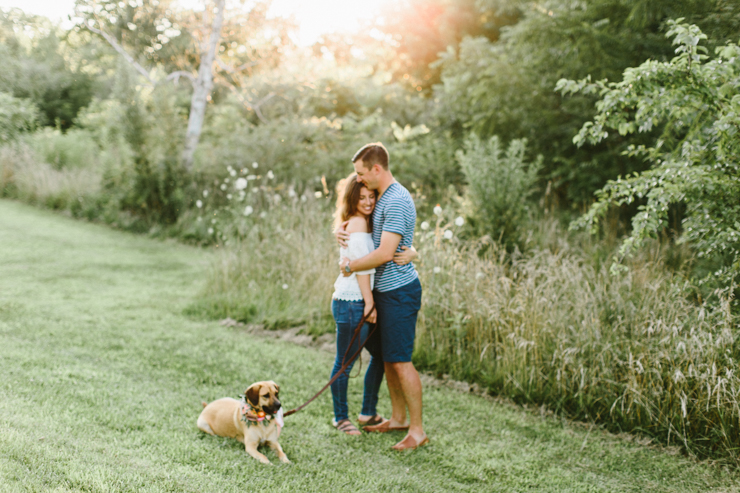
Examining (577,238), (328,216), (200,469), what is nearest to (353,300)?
(200,469)

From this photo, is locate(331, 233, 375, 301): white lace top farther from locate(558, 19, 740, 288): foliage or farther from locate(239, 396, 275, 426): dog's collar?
locate(558, 19, 740, 288): foliage

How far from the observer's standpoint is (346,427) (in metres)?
3.67

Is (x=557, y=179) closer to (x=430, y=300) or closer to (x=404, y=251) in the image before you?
(x=430, y=300)

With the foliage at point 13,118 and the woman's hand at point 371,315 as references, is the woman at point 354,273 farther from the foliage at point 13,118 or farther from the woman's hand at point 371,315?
the foliage at point 13,118

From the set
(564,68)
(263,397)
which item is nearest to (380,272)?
(263,397)

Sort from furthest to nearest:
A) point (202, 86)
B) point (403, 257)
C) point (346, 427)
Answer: point (202, 86)
point (346, 427)
point (403, 257)

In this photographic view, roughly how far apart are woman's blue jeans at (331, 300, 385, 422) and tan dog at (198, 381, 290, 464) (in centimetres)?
52

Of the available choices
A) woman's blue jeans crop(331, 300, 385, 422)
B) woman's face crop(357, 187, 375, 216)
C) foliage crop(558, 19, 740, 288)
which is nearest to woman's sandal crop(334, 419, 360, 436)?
woman's blue jeans crop(331, 300, 385, 422)

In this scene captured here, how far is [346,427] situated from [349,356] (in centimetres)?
55

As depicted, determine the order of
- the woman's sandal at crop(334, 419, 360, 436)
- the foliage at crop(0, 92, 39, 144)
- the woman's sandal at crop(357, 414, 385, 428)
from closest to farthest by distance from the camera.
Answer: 1. the woman's sandal at crop(334, 419, 360, 436)
2. the woman's sandal at crop(357, 414, 385, 428)
3. the foliage at crop(0, 92, 39, 144)

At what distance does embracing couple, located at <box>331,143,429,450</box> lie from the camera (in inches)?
132

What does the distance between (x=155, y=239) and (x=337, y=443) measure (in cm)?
912

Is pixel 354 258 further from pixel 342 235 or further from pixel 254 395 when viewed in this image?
pixel 254 395

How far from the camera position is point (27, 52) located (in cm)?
2227
